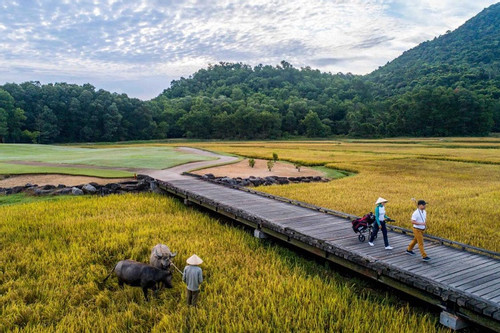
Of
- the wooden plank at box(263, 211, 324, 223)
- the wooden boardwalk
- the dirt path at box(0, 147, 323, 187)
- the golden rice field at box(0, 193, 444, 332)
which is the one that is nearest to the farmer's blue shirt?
the golden rice field at box(0, 193, 444, 332)

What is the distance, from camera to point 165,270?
8445mm

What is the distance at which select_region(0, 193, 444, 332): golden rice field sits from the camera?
Answer: 23.0 ft

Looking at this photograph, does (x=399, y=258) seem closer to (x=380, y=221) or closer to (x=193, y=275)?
(x=380, y=221)

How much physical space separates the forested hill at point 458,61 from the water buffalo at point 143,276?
11633 cm

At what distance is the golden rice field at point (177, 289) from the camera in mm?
7012

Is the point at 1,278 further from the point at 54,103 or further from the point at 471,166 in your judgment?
the point at 54,103

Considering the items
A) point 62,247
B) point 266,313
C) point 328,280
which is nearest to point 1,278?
point 62,247

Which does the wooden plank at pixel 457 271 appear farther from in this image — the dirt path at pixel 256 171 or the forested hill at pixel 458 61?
the forested hill at pixel 458 61

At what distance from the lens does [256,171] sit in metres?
31.6

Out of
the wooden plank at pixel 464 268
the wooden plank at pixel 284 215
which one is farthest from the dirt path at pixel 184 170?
the wooden plank at pixel 464 268

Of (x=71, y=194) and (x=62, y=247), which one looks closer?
(x=62, y=247)

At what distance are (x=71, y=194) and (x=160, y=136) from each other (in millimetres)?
79378

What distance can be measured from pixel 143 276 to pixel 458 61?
167 m

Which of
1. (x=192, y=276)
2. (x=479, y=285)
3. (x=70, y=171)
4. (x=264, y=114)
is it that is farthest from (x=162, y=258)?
(x=264, y=114)
